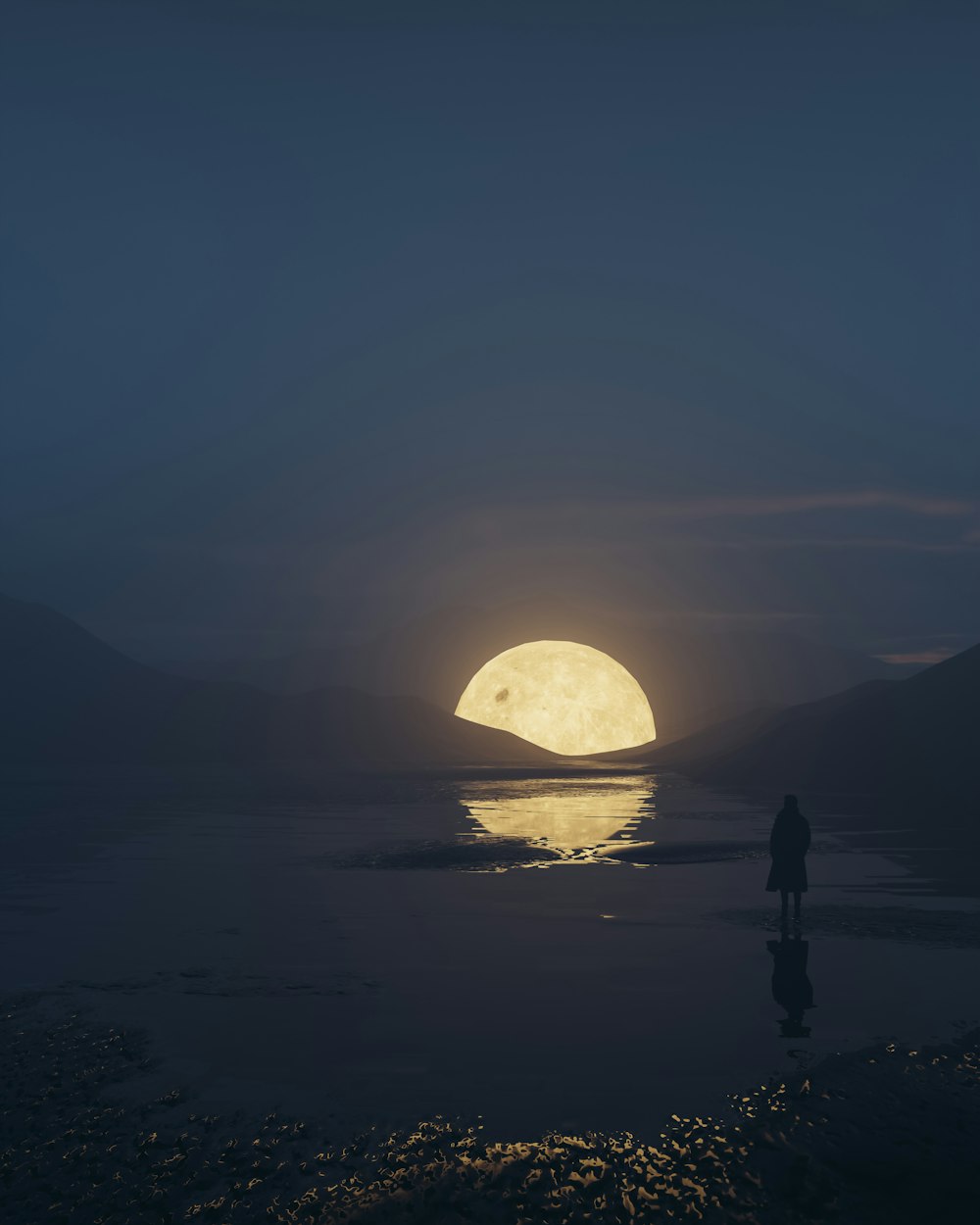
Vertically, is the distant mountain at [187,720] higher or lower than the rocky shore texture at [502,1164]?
higher

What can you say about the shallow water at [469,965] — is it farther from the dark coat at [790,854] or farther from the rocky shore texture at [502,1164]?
the dark coat at [790,854]

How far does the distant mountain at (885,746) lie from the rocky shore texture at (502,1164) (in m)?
29.4

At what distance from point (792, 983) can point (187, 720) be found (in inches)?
3382

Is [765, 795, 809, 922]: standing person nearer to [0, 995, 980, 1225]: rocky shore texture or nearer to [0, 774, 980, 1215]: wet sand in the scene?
[0, 774, 980, 1215]: wet sand

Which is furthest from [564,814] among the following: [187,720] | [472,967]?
[187,720]

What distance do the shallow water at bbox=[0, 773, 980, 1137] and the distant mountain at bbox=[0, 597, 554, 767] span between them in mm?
52361

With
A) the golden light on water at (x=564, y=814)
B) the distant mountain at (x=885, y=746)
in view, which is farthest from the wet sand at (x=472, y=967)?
the distant mountain at (x=885, y=746)

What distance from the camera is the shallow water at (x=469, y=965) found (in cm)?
916

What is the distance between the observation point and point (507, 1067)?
9.38 m

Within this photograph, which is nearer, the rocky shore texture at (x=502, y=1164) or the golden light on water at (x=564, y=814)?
the rocky shore texture at (x=502, y=1164)

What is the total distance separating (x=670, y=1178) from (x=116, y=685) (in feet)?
331

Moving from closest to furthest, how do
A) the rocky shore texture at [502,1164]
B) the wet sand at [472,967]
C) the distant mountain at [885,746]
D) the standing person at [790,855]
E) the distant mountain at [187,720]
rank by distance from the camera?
the rocky shore texture at [502,1164]
the wet sand at [472,967]
the standing person at [790,855]
the distant mountain at [885,746]
the distant mountain at [187,720]

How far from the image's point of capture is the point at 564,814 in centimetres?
3419

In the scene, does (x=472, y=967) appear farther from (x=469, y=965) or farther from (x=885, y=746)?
(x=885, y=746)
